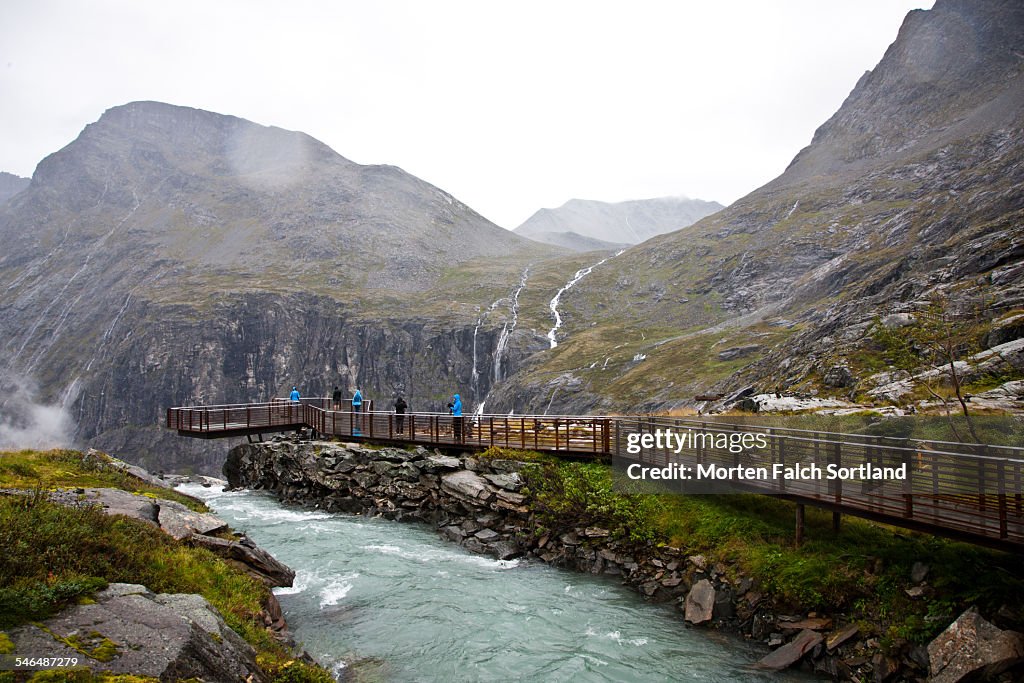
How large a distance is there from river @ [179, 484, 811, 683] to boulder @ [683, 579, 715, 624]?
0.39 metres

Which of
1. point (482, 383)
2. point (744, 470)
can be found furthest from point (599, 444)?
point (482, 383)

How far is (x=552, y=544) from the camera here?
19.7 m

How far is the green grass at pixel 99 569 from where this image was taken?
7.11 meters

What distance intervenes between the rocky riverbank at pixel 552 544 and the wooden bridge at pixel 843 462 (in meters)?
1.64

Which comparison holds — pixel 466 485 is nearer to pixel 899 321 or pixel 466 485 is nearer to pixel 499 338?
pixel 899 321

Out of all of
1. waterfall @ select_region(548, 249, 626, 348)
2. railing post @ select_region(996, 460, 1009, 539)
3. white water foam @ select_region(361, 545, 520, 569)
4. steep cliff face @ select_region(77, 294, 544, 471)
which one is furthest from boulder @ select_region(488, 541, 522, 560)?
steep cliff face @ select_region(77, 294, 544, 471)

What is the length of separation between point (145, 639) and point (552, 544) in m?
14.4

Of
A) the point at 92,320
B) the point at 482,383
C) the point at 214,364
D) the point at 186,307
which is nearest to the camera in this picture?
the point at 482,383

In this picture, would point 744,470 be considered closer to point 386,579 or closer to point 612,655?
point 612,655

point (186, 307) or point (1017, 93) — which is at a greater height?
point (1017, 93)

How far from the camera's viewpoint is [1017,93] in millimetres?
100562

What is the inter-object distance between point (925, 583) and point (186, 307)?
138m

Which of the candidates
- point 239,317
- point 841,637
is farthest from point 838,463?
point 239,317

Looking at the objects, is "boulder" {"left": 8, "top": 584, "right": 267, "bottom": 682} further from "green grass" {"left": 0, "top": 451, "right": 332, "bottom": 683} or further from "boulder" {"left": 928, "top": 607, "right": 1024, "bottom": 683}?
"boulder" {"left": 928, "top": 607, "right": 1024, "bottom": 683}
